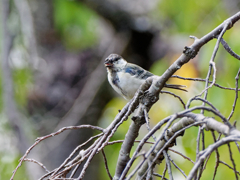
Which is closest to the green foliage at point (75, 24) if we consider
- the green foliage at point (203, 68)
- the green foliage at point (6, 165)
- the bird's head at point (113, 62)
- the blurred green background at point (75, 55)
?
the blurred green background at point (75, 55)

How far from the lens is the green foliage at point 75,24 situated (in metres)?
4.18

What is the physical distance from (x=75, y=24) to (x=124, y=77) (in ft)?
5.86

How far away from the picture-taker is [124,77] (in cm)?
297

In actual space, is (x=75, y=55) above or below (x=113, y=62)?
above

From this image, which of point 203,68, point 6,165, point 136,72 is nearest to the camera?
point 203,68

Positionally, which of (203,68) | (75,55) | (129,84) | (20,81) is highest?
(75,55)

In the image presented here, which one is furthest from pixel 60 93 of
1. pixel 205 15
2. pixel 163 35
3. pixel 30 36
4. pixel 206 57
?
pixel 206 57

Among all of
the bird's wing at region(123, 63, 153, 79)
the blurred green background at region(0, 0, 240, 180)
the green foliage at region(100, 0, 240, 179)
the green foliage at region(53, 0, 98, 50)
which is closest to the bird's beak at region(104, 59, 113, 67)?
the bird's wing at region(123, 63, 153, 79)

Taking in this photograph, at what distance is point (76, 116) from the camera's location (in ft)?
15.3

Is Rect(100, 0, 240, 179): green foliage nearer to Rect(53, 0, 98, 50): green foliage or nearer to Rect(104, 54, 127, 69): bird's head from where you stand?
Rect(104, 54, 127, 69): bird's head

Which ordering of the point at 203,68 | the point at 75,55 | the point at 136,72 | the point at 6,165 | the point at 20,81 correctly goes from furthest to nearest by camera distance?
the point at 75,55, the point at 20,81, the point at 6,165, the point at 136,72, the point at 203,68

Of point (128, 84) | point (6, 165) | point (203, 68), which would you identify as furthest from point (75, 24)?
point (203, 68)

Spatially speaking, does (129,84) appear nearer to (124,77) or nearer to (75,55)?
(124,77)

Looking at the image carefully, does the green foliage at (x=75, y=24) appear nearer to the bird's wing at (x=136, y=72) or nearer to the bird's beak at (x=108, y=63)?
the bird's beak at (x=108, y=63)
